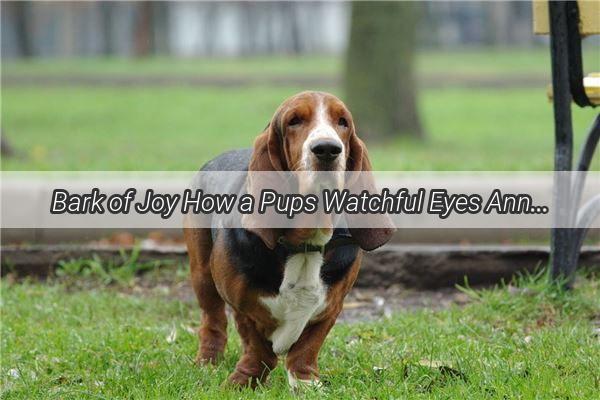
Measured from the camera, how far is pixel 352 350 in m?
5.49

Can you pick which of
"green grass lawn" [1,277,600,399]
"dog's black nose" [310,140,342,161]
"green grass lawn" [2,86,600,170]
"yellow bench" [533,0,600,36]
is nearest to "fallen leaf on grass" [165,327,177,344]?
"green grass lawn" [1,277,600,399]

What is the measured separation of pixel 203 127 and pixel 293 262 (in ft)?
45.3

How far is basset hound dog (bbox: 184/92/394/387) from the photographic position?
4.35 m

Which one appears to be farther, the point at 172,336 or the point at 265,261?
the point at 172,336

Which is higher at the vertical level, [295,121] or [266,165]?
[295,121]

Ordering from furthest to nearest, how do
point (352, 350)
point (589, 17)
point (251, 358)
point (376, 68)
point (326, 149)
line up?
point (376, 68) → point (589, 17) → point (352, 350) → point (251, 358) → point (326, 149)

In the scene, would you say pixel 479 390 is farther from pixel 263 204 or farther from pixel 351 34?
pixel 351 34

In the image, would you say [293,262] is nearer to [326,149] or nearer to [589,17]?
[326,149]

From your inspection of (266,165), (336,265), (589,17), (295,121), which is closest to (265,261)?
(336,265)

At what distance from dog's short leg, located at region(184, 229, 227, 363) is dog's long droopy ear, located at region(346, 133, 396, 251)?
3.02ft

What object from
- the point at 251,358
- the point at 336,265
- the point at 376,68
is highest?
the point at 336,265

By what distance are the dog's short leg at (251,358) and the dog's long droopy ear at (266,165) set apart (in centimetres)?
49

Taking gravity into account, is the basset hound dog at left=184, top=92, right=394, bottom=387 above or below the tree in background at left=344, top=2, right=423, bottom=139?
above

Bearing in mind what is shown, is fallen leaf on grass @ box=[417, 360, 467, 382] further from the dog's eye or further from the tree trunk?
the tree trunk
